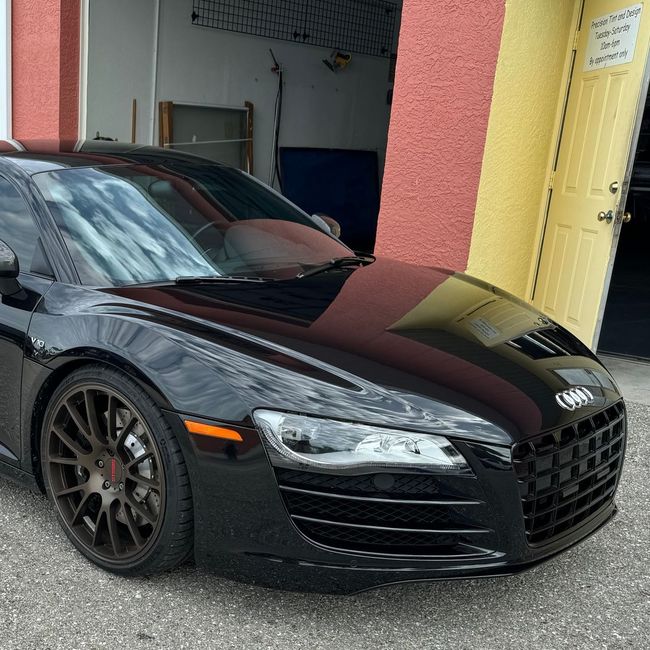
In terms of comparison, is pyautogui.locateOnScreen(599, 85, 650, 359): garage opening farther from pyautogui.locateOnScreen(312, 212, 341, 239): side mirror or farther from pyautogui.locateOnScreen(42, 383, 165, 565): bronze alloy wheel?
pyautogui.locateOnScreen(42, 383, 165, 565): bronze alloy wheel

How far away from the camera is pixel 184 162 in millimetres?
3703

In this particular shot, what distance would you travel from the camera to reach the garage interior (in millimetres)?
8734

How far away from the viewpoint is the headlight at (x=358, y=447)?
2227 mm

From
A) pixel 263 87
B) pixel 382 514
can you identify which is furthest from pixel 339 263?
pixel 263 87

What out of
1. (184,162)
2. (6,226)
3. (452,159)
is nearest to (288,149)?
(452,159)


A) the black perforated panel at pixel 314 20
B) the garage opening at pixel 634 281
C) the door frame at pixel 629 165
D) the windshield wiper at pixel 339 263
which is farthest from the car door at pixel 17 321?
the black perforated panel at pixel 314 20

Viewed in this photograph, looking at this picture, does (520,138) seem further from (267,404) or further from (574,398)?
(267,404)

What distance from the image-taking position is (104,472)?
2.69m

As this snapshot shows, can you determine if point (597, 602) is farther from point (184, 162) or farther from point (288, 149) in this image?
point (288, 149)

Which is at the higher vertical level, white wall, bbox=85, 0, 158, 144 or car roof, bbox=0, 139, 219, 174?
white wall, bbox=85, 0, 158, 144

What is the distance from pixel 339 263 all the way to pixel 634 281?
7.04 metres

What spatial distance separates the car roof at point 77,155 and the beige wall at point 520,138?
2.32 meters

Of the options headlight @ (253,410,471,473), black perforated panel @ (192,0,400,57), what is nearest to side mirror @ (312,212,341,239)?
headlight @ (253,410,471,473)

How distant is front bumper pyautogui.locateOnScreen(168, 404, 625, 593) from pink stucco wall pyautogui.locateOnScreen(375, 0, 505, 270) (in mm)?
3388
